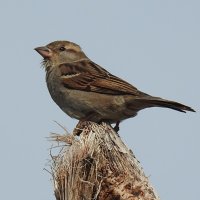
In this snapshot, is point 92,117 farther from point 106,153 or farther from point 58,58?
point 106,153

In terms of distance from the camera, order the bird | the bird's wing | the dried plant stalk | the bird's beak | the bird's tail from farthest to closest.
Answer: the bird's beak, the bird's wing, the bird, the bird's tail, the dried plant stalk

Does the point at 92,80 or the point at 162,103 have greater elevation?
the point at 92,80

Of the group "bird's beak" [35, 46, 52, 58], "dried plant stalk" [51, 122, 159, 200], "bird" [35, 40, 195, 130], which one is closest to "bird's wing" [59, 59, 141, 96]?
"bird" [35, 40, 195, 130]

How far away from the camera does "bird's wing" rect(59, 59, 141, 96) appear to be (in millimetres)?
9031

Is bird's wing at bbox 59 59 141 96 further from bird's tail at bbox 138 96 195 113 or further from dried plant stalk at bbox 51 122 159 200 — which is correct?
dried plant stalk at bbox 51 122 159 200

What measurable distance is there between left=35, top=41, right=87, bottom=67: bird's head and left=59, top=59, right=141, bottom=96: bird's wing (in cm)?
25

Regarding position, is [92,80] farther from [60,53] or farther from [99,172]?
[99,172]

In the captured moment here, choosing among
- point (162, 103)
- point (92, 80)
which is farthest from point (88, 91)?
point (162, 103)

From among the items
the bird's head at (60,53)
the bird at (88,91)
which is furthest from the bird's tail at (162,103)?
the bird's head at (60,53)

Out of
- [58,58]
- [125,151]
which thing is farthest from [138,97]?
[125,151]

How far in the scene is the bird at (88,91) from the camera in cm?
869

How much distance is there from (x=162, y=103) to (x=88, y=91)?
1.60 meters

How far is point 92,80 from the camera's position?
31.2 feet

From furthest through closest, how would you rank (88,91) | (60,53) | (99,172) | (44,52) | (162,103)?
(60,53) → (44,52) → (88,91) → (162,103) → (99,172)
